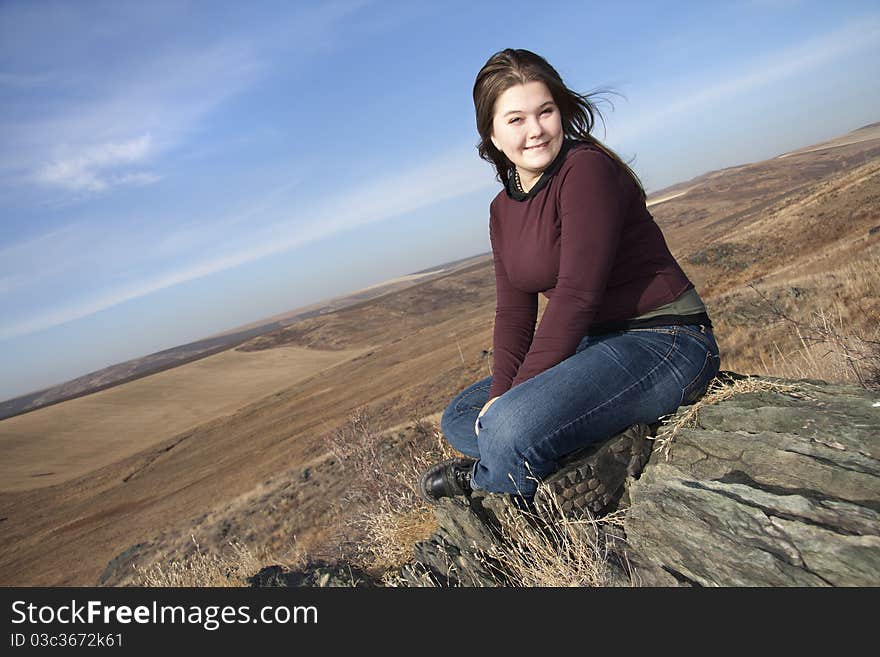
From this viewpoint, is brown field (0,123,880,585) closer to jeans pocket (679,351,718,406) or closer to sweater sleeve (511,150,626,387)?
jeans pocket (679,351,718,406)

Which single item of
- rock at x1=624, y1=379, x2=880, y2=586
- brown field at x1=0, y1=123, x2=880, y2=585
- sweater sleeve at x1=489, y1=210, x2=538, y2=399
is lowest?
brown field at x1=0, y1=123, x2=880, y2=585

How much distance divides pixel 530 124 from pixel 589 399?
1277 mm

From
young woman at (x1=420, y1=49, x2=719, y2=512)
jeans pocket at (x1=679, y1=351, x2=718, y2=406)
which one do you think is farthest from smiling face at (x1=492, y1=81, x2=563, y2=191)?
jeans pocket at (x1=679, y1=351, x2=718, y2=406)

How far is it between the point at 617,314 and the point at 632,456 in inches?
25.7

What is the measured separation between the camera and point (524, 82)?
2.39 m

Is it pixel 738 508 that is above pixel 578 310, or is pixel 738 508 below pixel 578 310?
below

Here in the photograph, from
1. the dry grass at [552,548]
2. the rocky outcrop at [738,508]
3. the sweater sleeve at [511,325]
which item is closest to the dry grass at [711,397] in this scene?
the rocky outcrop at [738,508]

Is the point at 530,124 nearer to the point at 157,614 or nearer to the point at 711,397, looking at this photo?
the point at 711,397

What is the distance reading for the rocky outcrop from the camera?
159cm

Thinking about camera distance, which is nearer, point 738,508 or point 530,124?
point 738,508

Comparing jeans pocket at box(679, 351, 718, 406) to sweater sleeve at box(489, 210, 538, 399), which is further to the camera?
sweater sleeve at box(489, 210, 538, 399)

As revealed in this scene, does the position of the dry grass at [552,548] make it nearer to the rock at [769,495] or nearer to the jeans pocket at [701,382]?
the rock at [769,495]

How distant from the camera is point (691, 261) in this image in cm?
1920

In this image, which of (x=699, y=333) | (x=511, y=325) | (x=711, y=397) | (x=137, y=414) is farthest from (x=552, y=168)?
(x=137, y=414)
